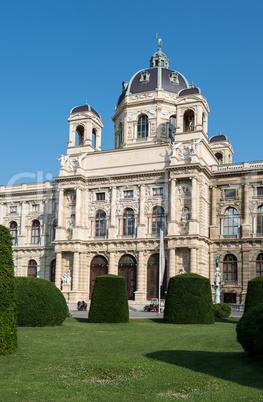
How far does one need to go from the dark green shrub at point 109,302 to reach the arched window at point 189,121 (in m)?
31.9

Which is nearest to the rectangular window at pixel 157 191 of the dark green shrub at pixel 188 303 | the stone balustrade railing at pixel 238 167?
the stone balustrade railing at pixel 238 167

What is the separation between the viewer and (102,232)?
54531 mm

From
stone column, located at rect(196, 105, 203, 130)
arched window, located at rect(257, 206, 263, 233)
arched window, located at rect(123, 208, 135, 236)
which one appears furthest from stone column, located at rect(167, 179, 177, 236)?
arched window, located at rect(257, 206, 263, 233)

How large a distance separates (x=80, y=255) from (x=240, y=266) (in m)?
17.6

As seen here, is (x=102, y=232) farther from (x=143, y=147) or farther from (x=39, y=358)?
(x=39, y=358)

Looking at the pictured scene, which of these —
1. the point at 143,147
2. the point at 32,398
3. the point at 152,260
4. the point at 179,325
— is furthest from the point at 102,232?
the point at 32,398

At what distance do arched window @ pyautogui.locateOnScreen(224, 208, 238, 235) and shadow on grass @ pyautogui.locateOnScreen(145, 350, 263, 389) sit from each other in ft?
122

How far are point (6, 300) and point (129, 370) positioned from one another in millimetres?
4466

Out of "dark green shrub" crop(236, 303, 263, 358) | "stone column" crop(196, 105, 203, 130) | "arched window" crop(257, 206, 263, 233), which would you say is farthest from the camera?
"stone column" crop(196, 105, 203, 130)

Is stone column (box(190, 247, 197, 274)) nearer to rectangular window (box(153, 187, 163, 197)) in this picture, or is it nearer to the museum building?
the museum building

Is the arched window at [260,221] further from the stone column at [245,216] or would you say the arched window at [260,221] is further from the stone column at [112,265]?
the stone column at [112,265]

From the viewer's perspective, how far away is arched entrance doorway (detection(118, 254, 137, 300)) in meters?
52.0

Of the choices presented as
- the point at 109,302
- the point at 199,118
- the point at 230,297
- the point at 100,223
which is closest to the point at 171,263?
the point at 230,297

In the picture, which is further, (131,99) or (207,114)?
(131,99)
